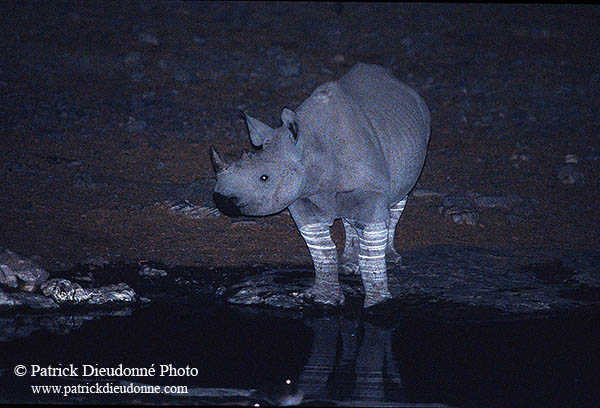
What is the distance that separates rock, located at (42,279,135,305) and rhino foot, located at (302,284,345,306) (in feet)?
4.80

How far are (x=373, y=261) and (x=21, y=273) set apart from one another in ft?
9.60

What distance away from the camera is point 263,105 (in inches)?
482

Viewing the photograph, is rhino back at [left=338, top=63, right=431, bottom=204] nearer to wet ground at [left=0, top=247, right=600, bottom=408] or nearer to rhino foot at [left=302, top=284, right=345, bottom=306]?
rhino foot at [left=302, top=284, right=345, bottom=306]

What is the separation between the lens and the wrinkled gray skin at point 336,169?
5.69 meters

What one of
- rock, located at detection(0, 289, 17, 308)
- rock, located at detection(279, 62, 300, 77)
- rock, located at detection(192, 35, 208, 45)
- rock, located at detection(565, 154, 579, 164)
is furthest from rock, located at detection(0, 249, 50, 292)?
rock, located at detection(192, 35, 208, 45)

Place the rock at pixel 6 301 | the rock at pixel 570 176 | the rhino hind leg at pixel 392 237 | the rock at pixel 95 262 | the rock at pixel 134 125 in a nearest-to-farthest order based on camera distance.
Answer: the rock at pixel 6 301
the rock at pixel 95 262
the rhino hind leg at pixel 392 237
the rock at pixel 570 176
the rock at pixel 134 125

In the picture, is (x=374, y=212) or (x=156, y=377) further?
(x=374, y=212)

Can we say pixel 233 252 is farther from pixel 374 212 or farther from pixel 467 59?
pixel 467 59

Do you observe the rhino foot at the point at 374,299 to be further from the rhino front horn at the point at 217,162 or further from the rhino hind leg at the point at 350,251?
the rhino front horn at the point at 217,162

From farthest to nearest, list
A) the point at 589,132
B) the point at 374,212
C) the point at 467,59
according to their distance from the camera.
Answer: the point at 467,59 → the point at 589,132 → the point at 374,212

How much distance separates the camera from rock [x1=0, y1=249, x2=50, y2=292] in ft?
21.9

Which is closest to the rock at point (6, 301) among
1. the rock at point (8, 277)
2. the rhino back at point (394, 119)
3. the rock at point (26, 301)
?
the rock at point (26, 301)

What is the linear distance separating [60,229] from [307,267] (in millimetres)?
2522

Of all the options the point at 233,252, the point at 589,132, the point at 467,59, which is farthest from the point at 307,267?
the point at 467,59
